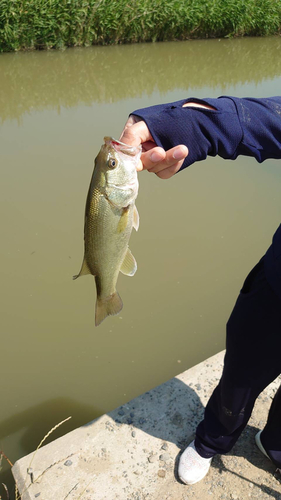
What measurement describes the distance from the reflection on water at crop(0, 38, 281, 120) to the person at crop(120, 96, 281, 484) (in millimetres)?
6721

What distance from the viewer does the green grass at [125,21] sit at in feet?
38.5

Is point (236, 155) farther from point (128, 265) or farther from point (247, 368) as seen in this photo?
point (247, 368)

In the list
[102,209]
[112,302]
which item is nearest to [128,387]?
[112,302]

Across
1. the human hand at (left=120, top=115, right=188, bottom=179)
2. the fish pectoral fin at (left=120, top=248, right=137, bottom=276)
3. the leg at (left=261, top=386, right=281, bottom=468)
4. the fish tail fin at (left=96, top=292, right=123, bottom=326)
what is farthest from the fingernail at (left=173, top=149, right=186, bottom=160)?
the leg at (left=261, top=386, right=281, bottom=468)

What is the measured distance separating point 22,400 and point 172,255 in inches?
75.3

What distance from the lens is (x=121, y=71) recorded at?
11305mm

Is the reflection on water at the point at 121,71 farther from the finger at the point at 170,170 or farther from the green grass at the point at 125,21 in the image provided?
the finger at the point at 170,170

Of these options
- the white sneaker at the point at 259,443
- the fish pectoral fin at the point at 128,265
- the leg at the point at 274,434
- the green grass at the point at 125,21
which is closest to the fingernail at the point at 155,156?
the fish pectoral fin at the point at 128,265

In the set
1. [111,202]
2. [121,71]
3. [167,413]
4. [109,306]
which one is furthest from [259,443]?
[121,71]

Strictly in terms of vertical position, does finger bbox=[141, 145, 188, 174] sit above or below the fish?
above

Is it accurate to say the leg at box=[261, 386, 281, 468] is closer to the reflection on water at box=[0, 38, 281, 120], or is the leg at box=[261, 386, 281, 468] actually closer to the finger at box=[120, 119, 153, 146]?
the finger at box=[120, 119, 153, 146]

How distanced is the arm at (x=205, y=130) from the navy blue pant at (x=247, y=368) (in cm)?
50

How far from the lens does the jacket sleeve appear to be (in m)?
1.57

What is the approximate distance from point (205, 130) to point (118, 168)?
0.40m
